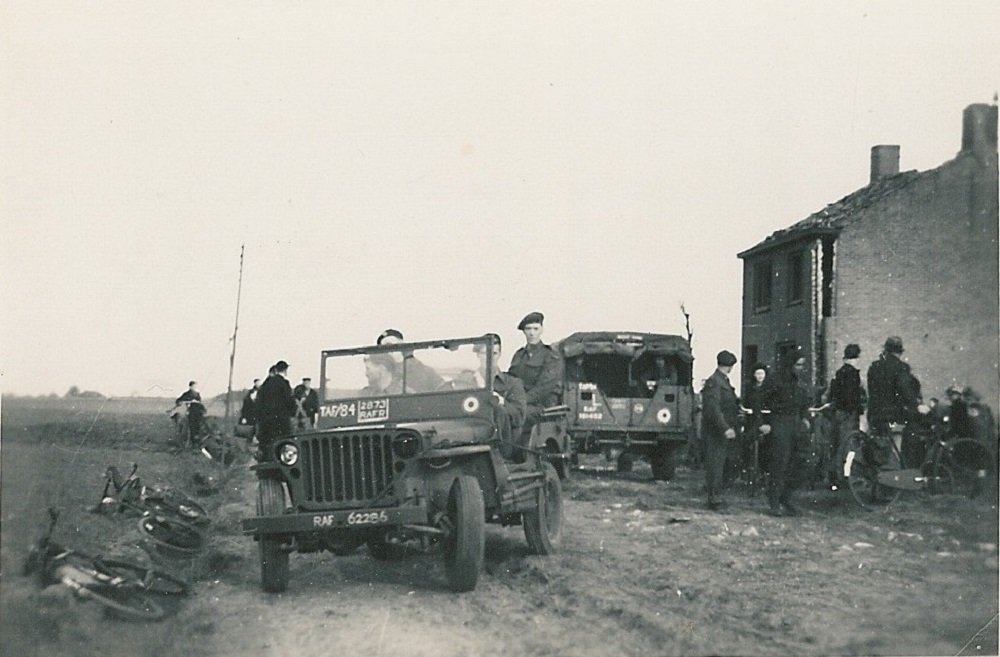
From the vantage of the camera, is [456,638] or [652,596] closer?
[456,638]

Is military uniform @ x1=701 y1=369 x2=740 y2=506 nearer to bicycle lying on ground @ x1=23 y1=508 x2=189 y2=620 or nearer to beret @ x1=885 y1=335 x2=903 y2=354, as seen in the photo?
beret @ x1=885 y1=335 x2=903 y2=354

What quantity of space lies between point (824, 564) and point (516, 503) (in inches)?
94.3

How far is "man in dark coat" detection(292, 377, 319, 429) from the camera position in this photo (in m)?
8.20

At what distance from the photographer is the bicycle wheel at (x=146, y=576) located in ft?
21.9

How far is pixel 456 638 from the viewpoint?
6.12 m

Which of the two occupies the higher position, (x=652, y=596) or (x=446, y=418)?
(x=446, y=418)

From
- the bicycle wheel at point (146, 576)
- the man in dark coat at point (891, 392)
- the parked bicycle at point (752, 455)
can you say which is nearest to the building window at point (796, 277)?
the parked bicycle at point (752, 455)

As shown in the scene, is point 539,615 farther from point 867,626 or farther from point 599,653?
point 867,626

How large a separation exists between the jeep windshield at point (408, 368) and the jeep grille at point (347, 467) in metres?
1.15

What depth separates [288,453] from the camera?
689 centimetres

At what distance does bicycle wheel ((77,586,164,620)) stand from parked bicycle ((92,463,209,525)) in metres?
0.82

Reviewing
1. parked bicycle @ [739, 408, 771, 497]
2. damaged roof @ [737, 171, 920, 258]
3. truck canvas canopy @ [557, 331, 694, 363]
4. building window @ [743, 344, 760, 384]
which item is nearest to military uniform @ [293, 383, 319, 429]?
damaged roof @ [737, 171, 920, 258]

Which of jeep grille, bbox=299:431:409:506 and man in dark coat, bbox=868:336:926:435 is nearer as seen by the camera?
jeep grille, bbox=299:431:409:506

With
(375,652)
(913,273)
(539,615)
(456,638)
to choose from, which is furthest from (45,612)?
(913,273)
